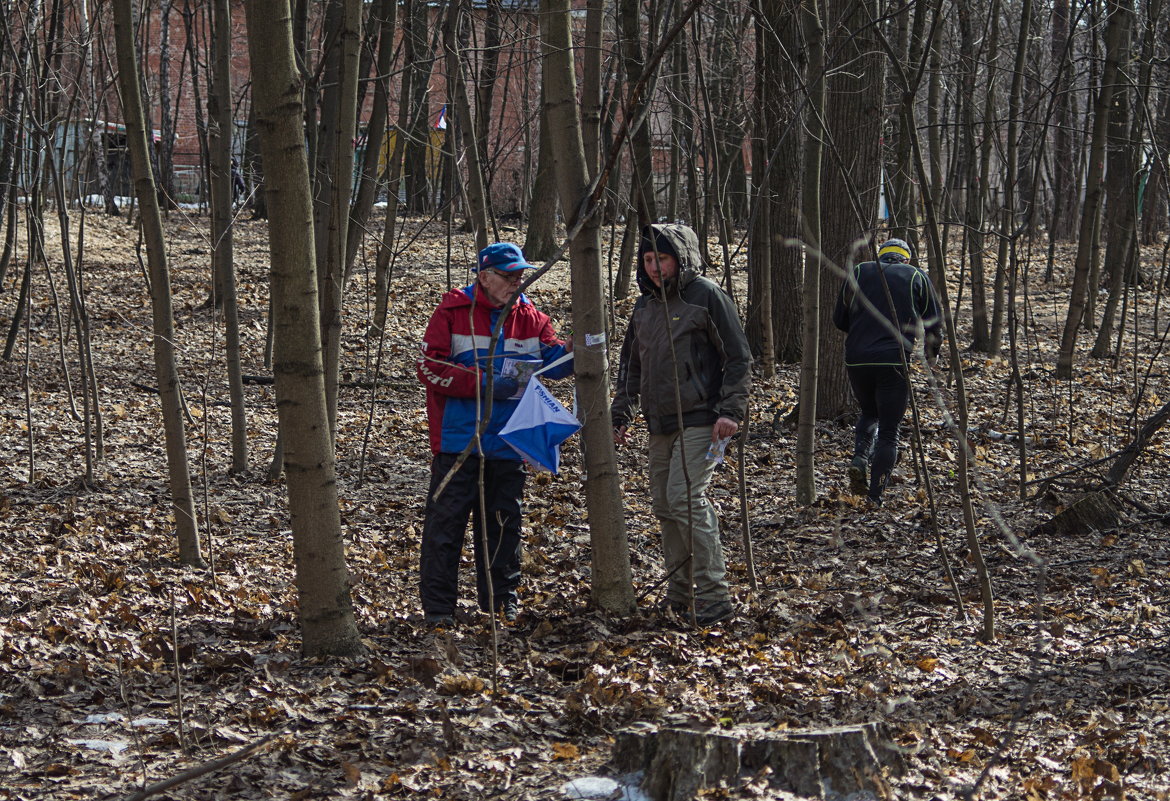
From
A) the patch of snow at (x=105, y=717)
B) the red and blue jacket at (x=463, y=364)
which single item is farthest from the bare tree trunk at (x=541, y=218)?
the patch of snow at (x=105, y=717)

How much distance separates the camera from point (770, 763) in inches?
114

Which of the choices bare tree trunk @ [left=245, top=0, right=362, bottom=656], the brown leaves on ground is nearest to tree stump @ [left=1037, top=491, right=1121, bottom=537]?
the brown leaves on ground

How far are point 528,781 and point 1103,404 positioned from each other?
9.03 metres

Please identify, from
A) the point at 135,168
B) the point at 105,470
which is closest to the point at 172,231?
the point at 105,470

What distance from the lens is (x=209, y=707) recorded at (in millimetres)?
3633

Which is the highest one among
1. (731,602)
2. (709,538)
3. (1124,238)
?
(1124,238)

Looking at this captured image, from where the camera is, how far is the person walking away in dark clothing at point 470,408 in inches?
188

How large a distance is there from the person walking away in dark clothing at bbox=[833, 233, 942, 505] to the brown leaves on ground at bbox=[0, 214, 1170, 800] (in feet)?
0.94

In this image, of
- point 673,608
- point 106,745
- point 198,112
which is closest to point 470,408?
point 673,608

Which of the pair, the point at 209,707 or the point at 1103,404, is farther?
the point at 1103,404

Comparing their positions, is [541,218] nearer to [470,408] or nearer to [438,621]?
[470,408]

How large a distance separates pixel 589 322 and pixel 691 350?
68 centimetres

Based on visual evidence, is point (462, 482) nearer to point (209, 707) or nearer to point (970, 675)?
point (209, 707)

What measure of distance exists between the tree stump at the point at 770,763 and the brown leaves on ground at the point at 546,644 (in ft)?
0.29
